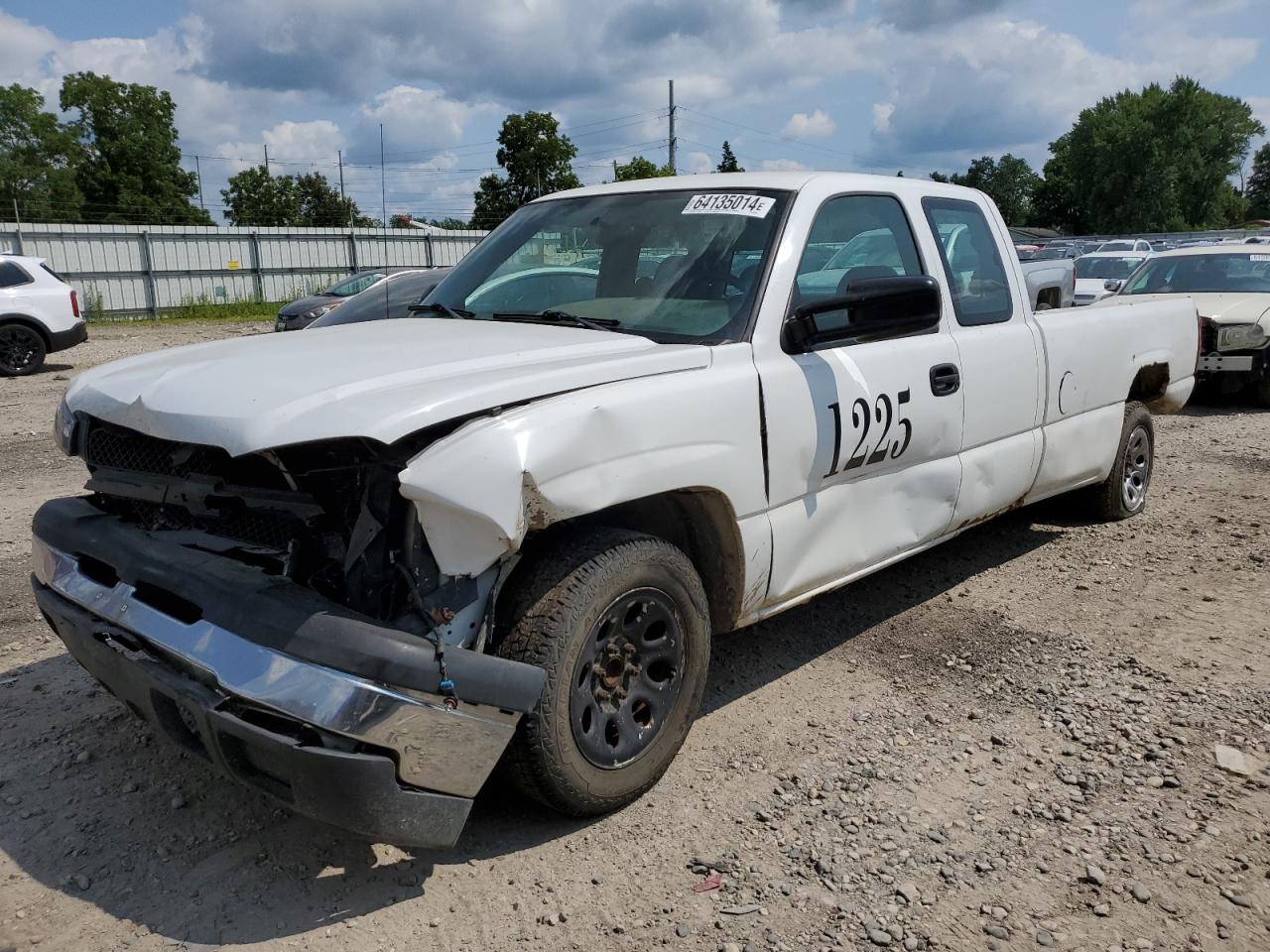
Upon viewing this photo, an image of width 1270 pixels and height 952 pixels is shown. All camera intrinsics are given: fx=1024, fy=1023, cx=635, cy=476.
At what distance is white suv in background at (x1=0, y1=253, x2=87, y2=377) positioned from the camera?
14.3 meters

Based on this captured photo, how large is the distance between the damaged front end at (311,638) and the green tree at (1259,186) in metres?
117

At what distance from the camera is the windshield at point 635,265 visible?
3.51 meters

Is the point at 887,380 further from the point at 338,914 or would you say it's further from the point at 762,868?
the point at 338,914

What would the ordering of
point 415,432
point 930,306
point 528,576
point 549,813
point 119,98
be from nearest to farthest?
point 415,432
point 528,576
point 549,813
point 930,306
point 119,98

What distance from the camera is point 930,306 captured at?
11.6ft

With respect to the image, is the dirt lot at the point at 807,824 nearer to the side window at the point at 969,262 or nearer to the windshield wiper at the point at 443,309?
the side window at the point at 969,262

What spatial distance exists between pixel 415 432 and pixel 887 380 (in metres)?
1.97

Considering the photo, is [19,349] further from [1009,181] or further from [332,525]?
[1009,181]

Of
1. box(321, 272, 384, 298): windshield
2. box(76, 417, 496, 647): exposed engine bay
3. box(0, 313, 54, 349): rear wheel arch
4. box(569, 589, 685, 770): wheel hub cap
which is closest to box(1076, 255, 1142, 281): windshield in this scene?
box(321, 272, 384, 298): windshield

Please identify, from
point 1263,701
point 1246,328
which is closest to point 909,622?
point 1263,701

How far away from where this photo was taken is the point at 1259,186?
105m

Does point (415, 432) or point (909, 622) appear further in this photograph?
point (909, 622)

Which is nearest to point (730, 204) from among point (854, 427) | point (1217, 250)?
point (854, 427)

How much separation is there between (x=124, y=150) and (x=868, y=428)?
225ft
